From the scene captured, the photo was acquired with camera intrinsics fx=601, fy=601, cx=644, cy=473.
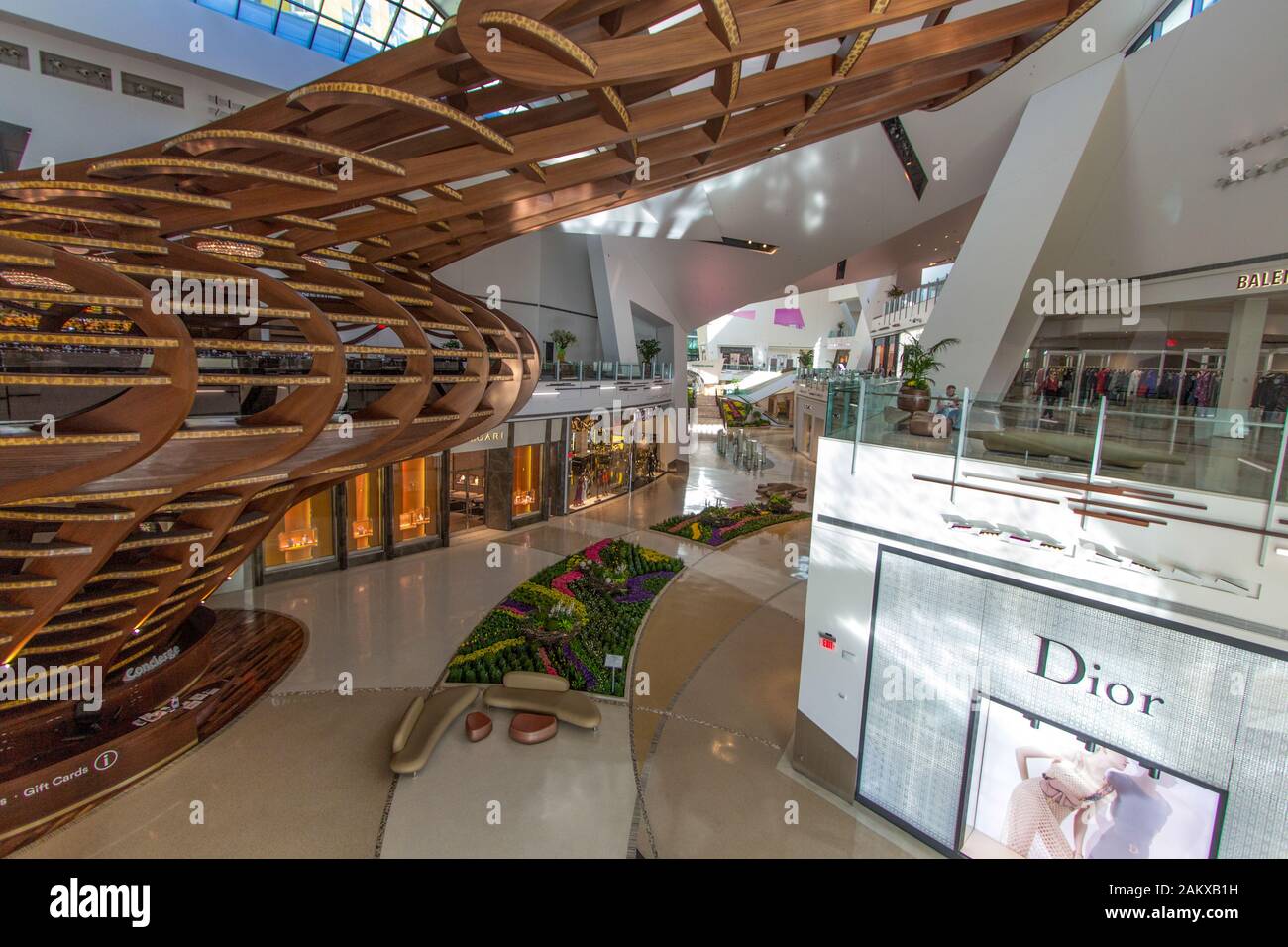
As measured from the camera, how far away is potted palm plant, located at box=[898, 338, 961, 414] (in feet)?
22.6

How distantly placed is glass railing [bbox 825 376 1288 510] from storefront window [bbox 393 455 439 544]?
11837 mm

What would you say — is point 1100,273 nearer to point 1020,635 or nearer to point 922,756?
point 1020,635

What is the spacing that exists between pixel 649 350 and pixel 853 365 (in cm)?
2243

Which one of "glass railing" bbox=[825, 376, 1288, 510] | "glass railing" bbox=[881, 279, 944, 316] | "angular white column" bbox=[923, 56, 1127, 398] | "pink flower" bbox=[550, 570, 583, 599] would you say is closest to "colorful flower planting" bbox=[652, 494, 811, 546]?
"pink flower" bbox=[550, 570, 583, 599]

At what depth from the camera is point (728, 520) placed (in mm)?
19047

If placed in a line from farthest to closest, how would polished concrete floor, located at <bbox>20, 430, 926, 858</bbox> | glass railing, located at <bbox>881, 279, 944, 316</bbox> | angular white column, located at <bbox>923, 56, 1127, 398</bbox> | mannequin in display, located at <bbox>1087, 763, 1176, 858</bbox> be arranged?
glass railing, located at <bbox>881, 279, 944, 316</bbox>, angular white column, located at <bbox>923, 56, 1127, 398</bbox>, polished concrete floor, located at <bbox>20, 430, 926, 858</bbox>, mannequin in display, located at <bbox>1087, 763, 1176, 858</bbox>

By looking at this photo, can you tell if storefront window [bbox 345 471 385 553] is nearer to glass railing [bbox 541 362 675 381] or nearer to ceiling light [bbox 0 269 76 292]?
glass railing [bbox 541 362 675 381]

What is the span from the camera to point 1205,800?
4.80m

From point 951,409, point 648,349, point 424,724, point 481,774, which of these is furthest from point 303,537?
point 648,349

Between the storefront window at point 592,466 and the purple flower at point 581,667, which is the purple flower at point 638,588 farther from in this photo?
the storefront window at point 592,466

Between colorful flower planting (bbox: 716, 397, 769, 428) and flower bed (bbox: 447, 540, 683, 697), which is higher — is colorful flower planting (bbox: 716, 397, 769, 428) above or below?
above

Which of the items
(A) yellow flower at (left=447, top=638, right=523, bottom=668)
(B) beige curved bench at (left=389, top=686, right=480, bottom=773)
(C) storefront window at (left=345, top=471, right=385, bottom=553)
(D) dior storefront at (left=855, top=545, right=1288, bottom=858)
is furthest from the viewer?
(C) storefront window at (left=345, top=471, right=385, bottom=553)

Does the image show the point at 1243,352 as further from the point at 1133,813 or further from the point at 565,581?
the point at 565,581
